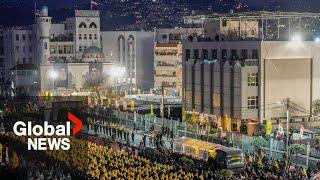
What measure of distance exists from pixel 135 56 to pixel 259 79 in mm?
48406

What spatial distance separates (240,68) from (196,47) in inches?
307

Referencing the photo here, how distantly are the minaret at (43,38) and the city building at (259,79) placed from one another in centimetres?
4252

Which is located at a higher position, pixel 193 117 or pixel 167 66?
pixel 167 66

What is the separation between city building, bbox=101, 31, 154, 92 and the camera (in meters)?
93.6

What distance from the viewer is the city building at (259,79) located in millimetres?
46750

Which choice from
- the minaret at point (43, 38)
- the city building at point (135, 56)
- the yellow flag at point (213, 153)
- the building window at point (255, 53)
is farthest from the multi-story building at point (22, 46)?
the yellow flag at point (213, 153)

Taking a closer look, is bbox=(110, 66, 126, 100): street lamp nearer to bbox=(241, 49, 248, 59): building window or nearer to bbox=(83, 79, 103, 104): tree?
bbox=(83, 79, 103, 104): tree

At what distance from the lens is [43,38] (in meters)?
89.6

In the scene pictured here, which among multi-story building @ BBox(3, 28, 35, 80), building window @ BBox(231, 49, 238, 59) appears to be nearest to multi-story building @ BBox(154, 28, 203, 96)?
multi-story building @ BBox(3, 28, 35, 80)

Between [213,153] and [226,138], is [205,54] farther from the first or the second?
[213,153]

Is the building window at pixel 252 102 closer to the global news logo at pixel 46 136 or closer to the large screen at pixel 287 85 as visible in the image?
the large screen at pixel 287 85

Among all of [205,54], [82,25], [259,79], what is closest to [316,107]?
[259,79]

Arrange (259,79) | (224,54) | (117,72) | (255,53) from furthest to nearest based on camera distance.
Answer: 1. (117,72)
2. (224,54)
3. (255,53)
4. (259,79)

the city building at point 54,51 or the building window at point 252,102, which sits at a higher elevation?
the city building at point 54,51
